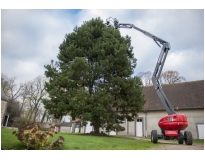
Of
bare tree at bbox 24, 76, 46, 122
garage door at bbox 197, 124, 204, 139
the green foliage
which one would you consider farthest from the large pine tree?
bare tree at bbox 24, 76, 46, 122

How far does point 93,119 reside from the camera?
10.1 meters

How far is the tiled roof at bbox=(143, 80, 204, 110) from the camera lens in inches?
615

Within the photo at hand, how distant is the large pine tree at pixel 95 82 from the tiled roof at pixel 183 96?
687cm

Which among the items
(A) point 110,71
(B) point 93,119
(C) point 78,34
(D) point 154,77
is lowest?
(B) point 93,119

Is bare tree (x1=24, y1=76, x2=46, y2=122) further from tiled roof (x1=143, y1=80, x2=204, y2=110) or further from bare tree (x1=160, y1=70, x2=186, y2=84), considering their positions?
bare tree (x1=160, y1=70, x2=186, y2=84)

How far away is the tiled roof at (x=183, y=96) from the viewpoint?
15633 millimetres

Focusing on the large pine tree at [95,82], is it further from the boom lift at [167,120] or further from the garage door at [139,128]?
the garage door at [139,128]

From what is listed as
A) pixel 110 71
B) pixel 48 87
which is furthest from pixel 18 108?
pixel 110 71

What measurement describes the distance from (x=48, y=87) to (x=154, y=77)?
6.26m

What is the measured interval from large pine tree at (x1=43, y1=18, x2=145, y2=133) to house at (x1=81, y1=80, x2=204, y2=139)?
21.3ft
